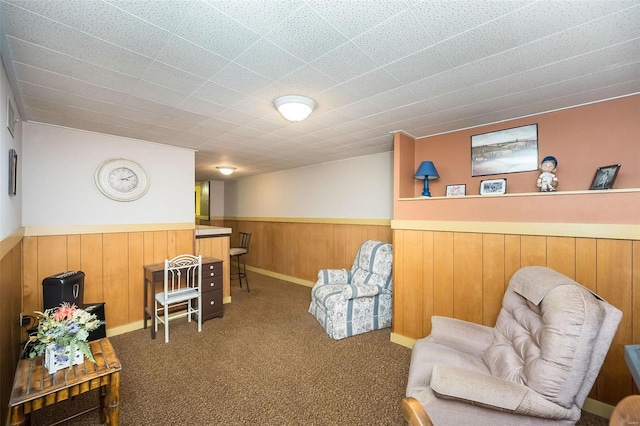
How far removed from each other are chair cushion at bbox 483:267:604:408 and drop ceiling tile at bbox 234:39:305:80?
1971 millimetres

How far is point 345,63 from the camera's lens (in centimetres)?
170

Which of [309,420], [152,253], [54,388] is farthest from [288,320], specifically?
[54,388]

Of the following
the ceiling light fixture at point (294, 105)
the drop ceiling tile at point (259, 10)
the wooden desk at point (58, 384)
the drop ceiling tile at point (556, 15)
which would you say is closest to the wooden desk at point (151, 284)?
the wooden desk at point (58, 384)

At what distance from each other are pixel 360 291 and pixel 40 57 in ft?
10.5

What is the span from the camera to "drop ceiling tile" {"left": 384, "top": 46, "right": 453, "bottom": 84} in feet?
5.28

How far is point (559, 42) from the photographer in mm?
1474

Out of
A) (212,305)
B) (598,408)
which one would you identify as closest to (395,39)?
(598,408)

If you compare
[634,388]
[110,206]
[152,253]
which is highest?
[110,206]

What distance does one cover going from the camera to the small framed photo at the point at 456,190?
9.77 feet

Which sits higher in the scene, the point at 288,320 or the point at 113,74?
the point at 113,74

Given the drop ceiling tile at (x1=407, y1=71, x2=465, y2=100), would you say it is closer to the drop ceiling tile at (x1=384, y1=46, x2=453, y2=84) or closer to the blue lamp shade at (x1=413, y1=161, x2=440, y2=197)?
the drop ceiling tile at (x1=384, y1=46, x2=453, y2=84)

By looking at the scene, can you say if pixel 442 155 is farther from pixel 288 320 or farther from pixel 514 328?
Result: pixel 288 320

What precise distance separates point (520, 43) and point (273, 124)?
208 centimetres

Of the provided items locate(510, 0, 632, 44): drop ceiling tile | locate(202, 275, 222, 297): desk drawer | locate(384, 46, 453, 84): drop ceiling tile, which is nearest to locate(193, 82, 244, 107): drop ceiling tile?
locate(384, 46, 453, 84): drop ceiling tile
